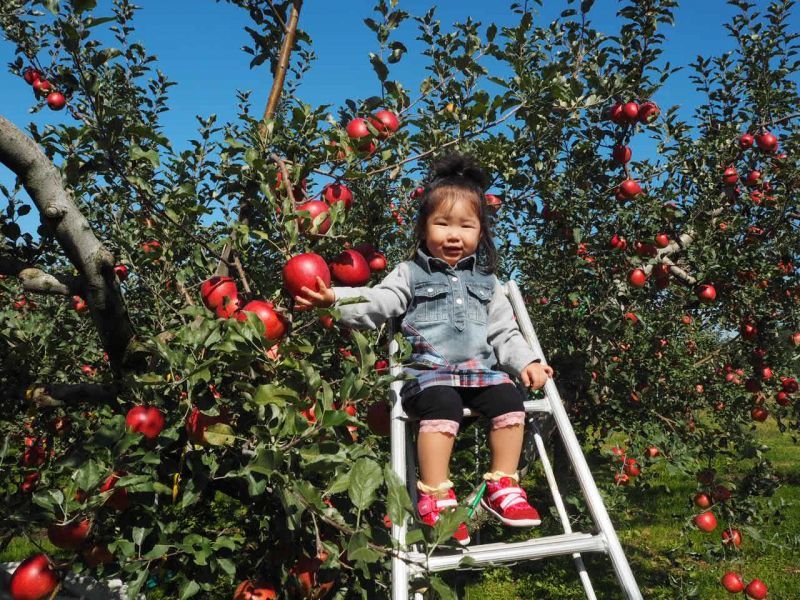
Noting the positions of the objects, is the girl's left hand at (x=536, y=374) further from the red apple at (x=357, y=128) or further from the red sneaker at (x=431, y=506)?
the red apple at (x=357, y=128)

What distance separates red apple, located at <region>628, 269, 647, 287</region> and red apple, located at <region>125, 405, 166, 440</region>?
252 centimetres

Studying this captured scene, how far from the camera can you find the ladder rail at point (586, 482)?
152cm

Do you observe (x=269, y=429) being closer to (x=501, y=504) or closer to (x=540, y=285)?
(x=501, y=504)

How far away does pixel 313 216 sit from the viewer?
1.77 m

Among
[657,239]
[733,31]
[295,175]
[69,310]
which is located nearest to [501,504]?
[295,175]

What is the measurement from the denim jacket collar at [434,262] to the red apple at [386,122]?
1.54 ft

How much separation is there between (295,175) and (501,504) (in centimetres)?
117

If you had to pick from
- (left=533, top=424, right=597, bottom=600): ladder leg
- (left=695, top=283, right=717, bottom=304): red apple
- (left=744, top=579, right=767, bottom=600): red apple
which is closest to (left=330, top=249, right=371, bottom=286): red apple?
(left=533, top=424, right=597, bottom=600): ladder leg

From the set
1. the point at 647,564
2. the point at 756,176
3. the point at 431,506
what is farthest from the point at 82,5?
the point at 647,564

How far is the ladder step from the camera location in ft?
4.79

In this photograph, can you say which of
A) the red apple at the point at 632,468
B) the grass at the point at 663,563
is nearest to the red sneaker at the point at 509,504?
the grass at the point at 663,563

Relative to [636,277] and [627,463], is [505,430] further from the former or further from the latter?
[627,463]

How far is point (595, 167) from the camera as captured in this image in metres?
3.18

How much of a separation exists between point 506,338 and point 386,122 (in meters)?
0.95
